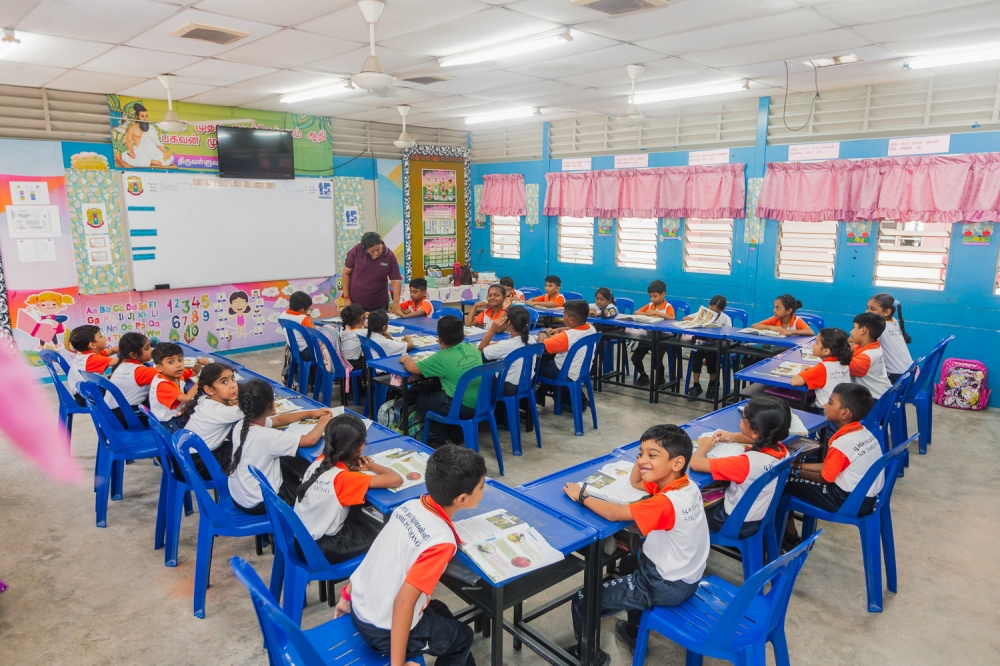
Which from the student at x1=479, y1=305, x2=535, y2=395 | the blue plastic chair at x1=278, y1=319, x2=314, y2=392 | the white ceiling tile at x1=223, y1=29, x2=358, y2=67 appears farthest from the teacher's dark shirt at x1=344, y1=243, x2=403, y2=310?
the student at x1=479, y1=305, x2=535, y2=395

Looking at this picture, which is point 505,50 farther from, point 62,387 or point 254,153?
point 254,153

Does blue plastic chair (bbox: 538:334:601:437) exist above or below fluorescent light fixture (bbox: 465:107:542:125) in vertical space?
below

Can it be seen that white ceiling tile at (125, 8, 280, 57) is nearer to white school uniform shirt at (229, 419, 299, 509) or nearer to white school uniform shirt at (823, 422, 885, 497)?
white school uniform shirt at (229, 419, 299, 509)

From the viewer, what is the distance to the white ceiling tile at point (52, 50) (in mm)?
4551

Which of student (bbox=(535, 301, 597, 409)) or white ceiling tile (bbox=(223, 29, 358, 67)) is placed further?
student (bbox=(535, 301, 597, 409))

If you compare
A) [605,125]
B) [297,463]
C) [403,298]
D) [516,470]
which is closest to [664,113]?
[605,125]

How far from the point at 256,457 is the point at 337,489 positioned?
0.63m

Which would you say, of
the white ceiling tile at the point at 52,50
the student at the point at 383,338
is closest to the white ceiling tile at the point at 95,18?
the white ceiling tile at the point at 52,50

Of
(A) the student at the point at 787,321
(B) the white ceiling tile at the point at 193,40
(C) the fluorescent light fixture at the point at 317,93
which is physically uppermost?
(C) the fluorescent light fixture at the point at 317,93

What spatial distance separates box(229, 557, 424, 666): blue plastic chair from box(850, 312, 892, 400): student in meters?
3.51

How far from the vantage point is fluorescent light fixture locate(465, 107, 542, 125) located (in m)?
8.03

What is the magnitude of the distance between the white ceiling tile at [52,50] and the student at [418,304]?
130 inches

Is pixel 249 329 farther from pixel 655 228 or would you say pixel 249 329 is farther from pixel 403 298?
pixel 655 228

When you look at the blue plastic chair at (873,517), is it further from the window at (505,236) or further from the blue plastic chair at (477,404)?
the window at (505,236)
